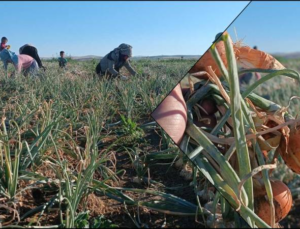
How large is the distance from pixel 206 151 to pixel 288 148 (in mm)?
173

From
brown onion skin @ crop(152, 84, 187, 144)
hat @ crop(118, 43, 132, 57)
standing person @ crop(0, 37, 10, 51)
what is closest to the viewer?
brown onion skin @ crop(152, 84, 187, 144)

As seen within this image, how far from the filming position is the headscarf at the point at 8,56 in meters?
1.08

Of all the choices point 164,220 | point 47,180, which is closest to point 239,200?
point 164,220

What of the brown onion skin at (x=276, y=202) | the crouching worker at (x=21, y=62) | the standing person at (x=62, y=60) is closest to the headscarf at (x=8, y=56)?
the crouching worker at (x=21, y=62)

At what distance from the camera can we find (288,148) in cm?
78

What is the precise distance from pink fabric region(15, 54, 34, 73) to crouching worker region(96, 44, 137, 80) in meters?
0.19

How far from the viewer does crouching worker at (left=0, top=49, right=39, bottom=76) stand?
109 centimetres

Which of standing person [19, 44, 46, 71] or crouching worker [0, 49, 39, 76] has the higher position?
standing person [19, 44, 46, 71]

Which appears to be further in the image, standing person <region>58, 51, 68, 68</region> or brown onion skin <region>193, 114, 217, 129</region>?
standing person <region>58, 51, 68, 68</region>

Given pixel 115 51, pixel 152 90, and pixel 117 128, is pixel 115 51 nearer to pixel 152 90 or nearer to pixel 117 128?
pixel 152 90

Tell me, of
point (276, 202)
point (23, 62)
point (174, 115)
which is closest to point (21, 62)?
point (23, 62)

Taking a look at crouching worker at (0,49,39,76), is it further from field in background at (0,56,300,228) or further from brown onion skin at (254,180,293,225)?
brown onion skin at (254,180,293,225)

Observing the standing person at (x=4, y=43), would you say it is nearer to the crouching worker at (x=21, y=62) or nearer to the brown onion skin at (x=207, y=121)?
the crouching worker at (x=21, y=62)

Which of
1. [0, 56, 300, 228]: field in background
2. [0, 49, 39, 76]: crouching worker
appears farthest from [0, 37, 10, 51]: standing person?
[0, 56, 300, 228]: field in background
